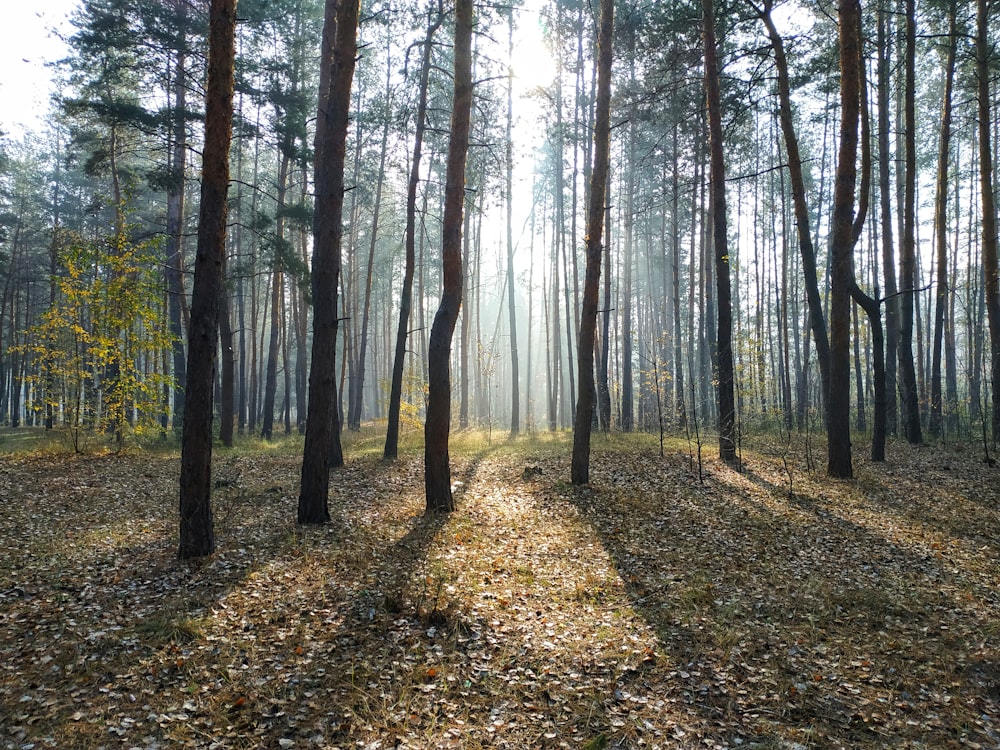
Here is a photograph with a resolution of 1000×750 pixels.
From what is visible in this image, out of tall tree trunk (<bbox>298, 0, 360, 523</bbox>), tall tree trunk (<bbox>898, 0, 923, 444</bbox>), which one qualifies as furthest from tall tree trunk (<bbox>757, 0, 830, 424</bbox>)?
tall tree trunk (<bbox>298, 0, 360, 523</bbox>)

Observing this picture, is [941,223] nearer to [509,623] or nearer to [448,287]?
[448,287]

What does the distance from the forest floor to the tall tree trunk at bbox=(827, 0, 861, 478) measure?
4.88 ft

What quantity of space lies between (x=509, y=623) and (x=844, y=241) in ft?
32.9

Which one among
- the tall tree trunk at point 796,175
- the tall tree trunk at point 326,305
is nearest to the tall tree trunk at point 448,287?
the tall tree trunk at point 326,305

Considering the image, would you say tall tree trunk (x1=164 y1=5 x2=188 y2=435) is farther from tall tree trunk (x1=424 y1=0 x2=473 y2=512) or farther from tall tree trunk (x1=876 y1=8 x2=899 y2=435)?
tall tree trunk (x1=876 y1=8 x2=899 y2=435)

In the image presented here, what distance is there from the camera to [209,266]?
6.38 metres

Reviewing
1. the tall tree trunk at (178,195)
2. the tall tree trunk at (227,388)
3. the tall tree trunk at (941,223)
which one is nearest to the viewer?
the tall tree trunk at (941,223)

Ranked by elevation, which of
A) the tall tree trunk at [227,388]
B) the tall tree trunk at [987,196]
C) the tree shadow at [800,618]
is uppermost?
the tall tree trunk at [987,196]

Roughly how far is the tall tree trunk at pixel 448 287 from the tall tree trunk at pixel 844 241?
7165mm

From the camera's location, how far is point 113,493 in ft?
33.1

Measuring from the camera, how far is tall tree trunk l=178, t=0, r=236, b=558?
632 centimetres

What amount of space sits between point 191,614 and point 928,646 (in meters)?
6.81

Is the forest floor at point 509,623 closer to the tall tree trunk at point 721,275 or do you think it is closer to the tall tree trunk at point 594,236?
the tall tree trunk at point 594,236

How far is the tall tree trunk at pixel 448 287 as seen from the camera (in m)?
8.96
